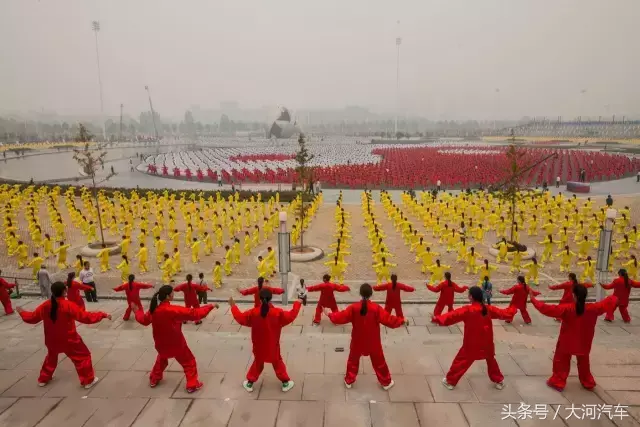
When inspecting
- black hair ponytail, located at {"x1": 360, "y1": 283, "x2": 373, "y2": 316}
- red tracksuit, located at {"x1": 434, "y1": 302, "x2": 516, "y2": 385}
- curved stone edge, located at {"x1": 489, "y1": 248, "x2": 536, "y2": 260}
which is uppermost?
black hair ponytail, located at {"x1": 360, "y1": 283, "x2": 373, "y2": 316}

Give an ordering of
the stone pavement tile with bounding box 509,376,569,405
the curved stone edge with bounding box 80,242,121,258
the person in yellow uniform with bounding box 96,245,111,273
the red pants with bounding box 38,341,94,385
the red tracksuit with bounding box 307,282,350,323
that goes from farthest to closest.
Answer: the curved stone edge with bounding box 80,242,121,258 → the person in yellow uniform with bounding box 96,245,111,273 → the red tracksuit with bounding box 307,282,350,323 → the red pants with bounding box 38,341,94,385 → the stone pavement tile with bounding box 509,376,569,405

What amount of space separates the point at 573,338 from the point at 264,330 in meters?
3.60

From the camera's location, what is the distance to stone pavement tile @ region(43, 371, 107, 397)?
5.01 m

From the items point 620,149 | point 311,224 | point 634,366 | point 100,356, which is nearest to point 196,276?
point 100,356

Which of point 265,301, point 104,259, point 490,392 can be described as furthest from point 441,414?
point 104,259

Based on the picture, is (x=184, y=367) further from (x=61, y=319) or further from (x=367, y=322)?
(x=367, y=322)

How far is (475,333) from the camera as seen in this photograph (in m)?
4.90

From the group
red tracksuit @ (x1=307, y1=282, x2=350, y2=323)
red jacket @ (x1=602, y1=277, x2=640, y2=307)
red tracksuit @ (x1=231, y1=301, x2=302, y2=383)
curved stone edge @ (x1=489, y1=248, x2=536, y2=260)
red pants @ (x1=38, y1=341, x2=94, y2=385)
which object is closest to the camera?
red tracksuit @ (x1=231, y1=301, x2=302, y2=383)

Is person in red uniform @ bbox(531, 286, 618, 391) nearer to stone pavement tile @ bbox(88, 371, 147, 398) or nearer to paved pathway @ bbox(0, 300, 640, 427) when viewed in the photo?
paved pathway @ bbox(0, 300, 640, 427)

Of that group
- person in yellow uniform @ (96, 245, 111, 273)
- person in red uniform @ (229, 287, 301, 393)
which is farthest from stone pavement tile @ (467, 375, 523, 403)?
person in yellow uniform @ (96, 245, 111, 273)

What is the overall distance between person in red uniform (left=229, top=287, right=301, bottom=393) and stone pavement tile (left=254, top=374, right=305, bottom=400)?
0.26 feet

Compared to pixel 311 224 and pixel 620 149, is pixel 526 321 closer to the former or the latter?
pixel 311 224

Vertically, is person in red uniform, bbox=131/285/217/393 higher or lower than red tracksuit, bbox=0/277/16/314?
higher

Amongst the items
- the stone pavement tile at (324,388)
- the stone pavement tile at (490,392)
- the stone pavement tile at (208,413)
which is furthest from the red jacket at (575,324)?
the stone pavement tile at (208,413)
